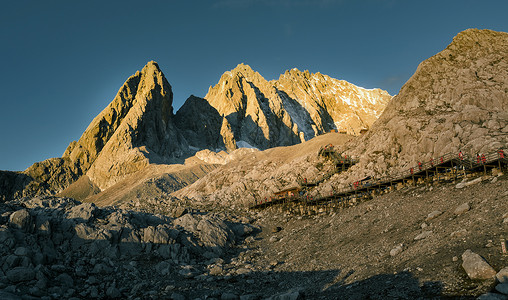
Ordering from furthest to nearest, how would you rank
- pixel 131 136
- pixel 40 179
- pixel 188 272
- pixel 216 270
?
1. pixel 131 136
2. pixel 40 179
3. pixel 216 270
4. pixel 188 272

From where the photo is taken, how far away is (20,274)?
21.2 metres

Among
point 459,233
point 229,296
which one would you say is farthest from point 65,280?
point 459,233

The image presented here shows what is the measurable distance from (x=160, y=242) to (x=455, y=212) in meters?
24.5

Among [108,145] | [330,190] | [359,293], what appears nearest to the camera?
[359,293]

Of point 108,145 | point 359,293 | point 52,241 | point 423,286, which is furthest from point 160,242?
point 108,145

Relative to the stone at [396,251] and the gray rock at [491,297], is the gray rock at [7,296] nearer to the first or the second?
the stone at [396,251]

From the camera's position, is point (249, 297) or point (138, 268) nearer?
point (249, 297)

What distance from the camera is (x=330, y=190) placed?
50.9 meters

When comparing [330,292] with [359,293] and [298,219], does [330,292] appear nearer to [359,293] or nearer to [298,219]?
[359,293]


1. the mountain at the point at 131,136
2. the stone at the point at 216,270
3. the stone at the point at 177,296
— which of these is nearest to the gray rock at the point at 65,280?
the stone at the point at 177,296

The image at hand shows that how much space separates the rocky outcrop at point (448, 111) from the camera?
42791 mm

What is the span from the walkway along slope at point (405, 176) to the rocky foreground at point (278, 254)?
2.68 m

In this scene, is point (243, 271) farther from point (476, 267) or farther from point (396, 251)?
point (476, 267)

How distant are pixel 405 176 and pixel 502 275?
28.7 metres
